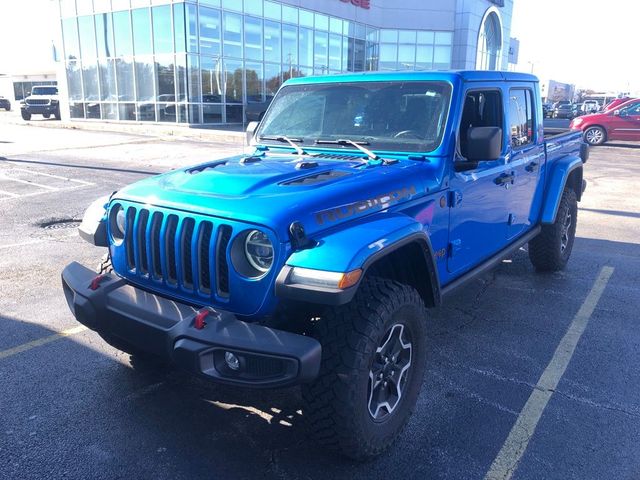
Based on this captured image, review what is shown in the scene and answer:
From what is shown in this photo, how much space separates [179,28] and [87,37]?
685cm

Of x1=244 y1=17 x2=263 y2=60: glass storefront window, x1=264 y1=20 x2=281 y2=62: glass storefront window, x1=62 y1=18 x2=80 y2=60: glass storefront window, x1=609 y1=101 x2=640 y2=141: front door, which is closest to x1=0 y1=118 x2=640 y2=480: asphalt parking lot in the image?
x1=609 y1=101 x2=640 y2=141: front door

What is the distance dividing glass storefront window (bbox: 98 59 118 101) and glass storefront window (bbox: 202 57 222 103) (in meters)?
5.24

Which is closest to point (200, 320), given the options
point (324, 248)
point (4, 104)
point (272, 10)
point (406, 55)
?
point (324, 248)

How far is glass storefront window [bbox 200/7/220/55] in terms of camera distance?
23250 mm

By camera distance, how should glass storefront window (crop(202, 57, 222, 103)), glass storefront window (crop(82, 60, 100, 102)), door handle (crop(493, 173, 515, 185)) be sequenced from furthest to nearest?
glass storefront window (crop(82, 60, 100, 102)), glass storefront window (crop(202, 57, 222, 103)), door handle (crop(493, 173, 515, 185))

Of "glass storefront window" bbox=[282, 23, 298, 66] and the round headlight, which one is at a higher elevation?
"glass storefront window" bbox=[282, 23, 298, 66]

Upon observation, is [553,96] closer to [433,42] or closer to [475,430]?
[433,42]

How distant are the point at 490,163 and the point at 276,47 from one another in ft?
79.9

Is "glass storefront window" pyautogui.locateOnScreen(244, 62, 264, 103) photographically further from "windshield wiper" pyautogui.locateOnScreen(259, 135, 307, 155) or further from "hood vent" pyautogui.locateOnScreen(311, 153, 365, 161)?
"hood vent" pyautogui.locateOnScreen(311, 153, 365, 161)

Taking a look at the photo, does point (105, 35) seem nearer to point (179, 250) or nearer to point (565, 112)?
point (179, 250)

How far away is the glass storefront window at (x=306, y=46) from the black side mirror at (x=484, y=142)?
26.0 meters

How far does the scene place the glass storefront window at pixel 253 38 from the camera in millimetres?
25062

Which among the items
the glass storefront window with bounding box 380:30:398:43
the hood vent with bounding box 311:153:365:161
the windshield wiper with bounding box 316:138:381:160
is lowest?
the hood vent with bounding box 311:153:365:161

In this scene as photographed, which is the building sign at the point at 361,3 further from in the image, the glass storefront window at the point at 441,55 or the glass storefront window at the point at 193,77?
the glass storefront window at the point at 193,77
